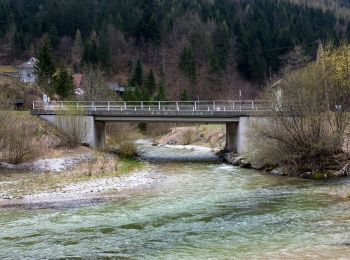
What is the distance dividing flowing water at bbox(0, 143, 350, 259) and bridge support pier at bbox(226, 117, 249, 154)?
1844cm

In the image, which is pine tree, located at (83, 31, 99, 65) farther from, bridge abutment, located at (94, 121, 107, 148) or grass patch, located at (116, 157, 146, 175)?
grass patch, located at (116, 157, 146, 175)

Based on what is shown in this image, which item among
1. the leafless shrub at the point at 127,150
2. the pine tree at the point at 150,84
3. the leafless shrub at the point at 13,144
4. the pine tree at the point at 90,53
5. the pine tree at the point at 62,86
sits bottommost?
the leafless shrub at the point at 127,150

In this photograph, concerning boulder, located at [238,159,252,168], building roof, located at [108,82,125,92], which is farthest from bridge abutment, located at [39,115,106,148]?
building roof, located at [108,82,125,92]

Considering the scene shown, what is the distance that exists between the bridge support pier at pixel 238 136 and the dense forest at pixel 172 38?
164ft

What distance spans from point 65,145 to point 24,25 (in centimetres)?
9940

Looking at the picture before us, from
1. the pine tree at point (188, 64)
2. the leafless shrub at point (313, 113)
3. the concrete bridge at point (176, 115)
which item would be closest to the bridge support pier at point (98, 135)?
the concrete bridge at point (176, 115)

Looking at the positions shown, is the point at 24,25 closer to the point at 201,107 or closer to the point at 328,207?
the point at 201,107

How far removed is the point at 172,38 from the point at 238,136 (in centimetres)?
8928

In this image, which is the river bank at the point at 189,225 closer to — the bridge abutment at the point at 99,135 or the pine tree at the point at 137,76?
the bridge abutment at the point at 99,135

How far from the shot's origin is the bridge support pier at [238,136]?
151 feet

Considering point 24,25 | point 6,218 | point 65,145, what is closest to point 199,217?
point 6,218

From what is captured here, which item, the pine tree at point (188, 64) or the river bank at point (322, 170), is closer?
the river bank at point (322, 170)

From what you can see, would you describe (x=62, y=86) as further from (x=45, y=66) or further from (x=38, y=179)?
(x=38, y=179)

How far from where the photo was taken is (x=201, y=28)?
127562mm
